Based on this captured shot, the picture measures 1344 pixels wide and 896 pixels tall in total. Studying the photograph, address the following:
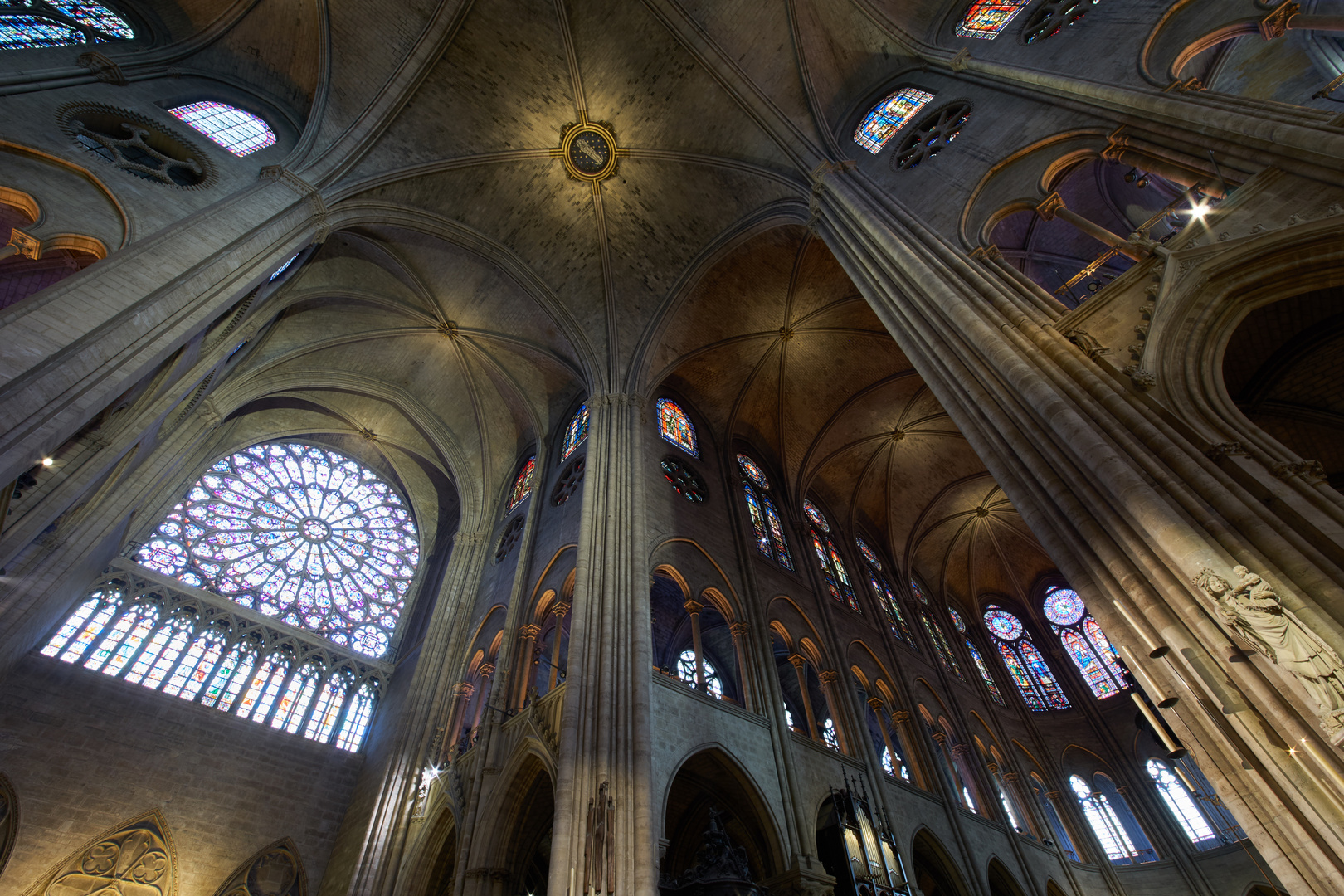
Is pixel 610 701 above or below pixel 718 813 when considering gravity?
above

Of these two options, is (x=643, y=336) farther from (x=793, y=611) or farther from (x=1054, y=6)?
(x=1054, y=6)

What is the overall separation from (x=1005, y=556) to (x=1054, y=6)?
50.1ft

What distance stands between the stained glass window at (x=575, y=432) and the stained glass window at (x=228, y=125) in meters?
8.03

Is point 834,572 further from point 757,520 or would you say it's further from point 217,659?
point 217,659

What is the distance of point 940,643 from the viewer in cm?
1755

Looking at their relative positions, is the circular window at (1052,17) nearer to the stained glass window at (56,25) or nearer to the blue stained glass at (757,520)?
the blue stained glass at (757,520)

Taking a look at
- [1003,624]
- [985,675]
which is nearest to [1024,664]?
[1003,624]

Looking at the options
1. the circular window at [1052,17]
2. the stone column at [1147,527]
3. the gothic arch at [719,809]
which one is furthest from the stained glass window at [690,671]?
the circular window at [1052,17]

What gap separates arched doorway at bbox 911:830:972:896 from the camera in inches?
423

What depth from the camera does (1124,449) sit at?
15.8ft

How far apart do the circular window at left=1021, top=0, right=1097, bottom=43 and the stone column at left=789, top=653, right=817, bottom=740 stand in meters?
11.0

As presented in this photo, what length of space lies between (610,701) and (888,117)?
11743 mm

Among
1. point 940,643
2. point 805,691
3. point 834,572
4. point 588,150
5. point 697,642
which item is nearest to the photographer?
point 697,642

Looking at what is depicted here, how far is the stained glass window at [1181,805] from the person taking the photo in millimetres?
13734
